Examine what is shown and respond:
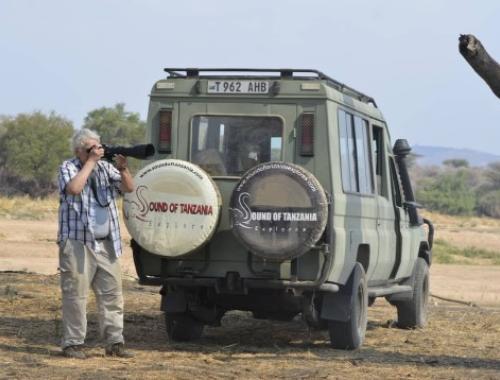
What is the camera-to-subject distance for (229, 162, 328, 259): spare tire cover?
9.91 meters

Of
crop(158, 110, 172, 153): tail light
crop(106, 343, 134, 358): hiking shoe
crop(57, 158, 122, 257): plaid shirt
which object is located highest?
crop(158, 110, 172, 153): tail light

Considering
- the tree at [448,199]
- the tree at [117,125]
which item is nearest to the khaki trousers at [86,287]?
the tree at [117,125]

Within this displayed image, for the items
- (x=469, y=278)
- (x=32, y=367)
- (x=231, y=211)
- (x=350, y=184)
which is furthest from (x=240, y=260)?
(x=469, y=278)

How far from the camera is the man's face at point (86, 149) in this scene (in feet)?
31.7

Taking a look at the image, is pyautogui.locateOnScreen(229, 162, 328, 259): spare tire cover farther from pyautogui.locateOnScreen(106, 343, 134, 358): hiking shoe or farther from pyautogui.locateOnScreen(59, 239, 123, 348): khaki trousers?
pyautogui.locateOnScreen(106, 343, 134, 358): hiking shoe

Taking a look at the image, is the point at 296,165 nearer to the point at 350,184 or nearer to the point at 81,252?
the point at 350,184

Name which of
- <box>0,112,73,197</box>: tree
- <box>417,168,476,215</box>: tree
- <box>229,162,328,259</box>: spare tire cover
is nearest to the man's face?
<box>229,162,328,259</box>: spare tire cover

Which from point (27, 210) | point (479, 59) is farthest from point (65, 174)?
point (27, 210)

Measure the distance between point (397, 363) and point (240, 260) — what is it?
1.59 metres

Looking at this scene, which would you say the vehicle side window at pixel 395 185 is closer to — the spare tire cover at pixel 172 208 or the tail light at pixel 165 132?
the tail light at pixel 165 132

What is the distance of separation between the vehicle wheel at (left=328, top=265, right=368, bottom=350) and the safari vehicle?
16 mm

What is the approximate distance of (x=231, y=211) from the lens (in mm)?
10031

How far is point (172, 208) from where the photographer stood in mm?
10086

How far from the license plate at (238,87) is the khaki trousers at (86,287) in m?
1.79
